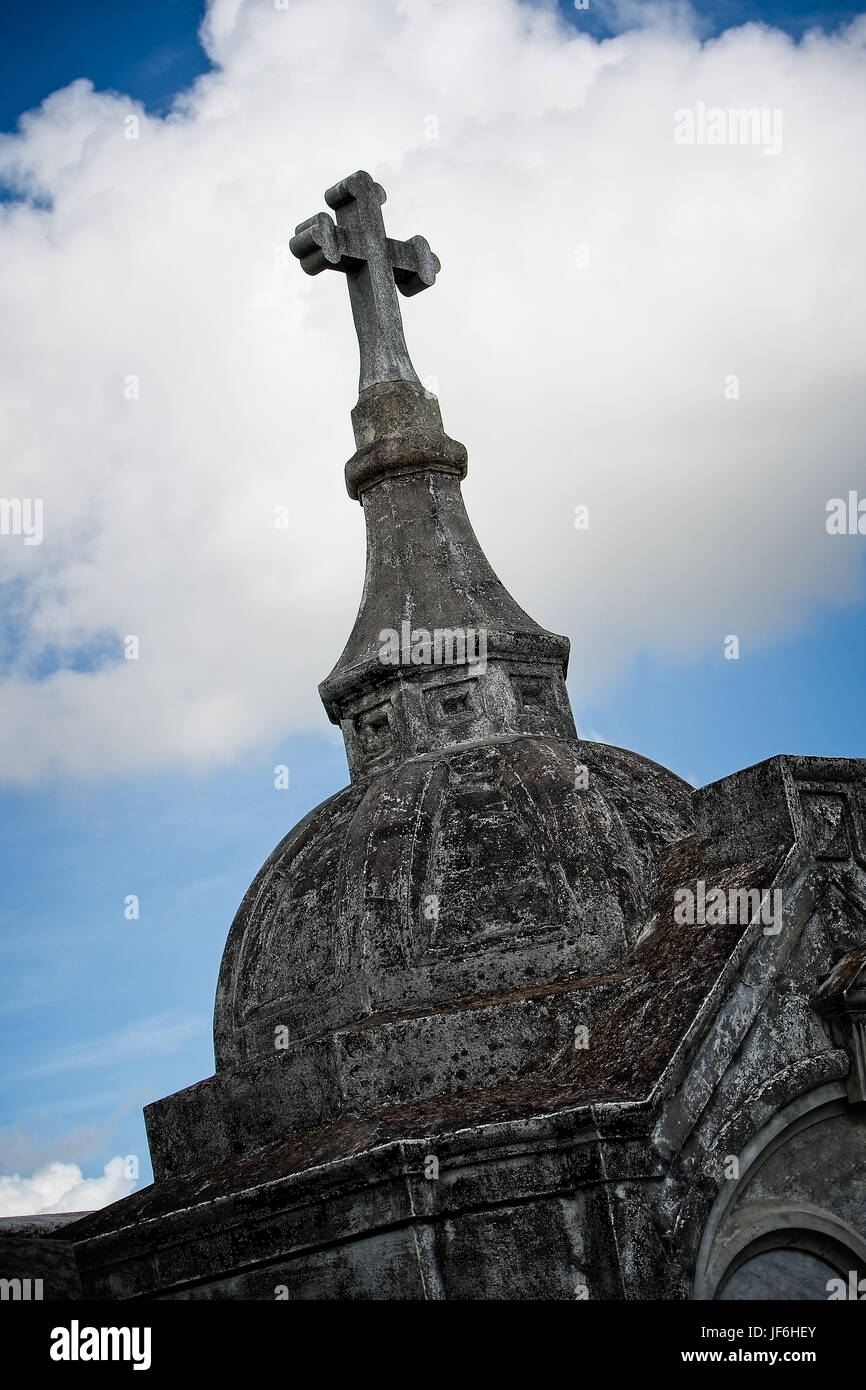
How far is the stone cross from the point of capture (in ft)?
46.5

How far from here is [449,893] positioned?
11164 millimetres

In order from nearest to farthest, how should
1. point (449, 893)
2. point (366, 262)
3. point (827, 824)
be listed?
1. point (827, 824)
2. point (449, 893)
3. point (366, 262)

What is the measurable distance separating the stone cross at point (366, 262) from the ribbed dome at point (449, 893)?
3.77 m

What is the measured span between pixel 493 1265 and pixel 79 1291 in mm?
3160

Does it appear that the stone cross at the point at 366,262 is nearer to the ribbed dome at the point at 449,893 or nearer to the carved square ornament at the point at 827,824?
the ribbed dome at the point at 449,893

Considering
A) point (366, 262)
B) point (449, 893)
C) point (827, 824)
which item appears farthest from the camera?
point (366, 262)

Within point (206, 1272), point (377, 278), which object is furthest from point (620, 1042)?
point (377, 278)

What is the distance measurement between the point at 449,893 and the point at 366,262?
5.87 metres

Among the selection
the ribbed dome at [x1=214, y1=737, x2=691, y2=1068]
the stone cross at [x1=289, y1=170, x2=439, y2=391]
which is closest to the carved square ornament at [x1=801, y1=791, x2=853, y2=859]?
the ribbed dome at [x1=214, y1=737, x2=691, y2=1068]

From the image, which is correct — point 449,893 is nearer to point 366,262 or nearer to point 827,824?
point 827,824

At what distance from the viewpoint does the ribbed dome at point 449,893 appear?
1087 centimetres

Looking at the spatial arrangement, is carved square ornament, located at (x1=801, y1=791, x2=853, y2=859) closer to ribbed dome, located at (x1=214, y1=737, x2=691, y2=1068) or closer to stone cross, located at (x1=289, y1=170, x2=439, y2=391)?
A: ribbed dome, located at (x1=214, y1=737, x2=691, y2=1068)

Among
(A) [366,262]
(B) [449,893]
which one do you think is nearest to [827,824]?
(B) [449,893]

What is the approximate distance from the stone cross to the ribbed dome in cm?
377
